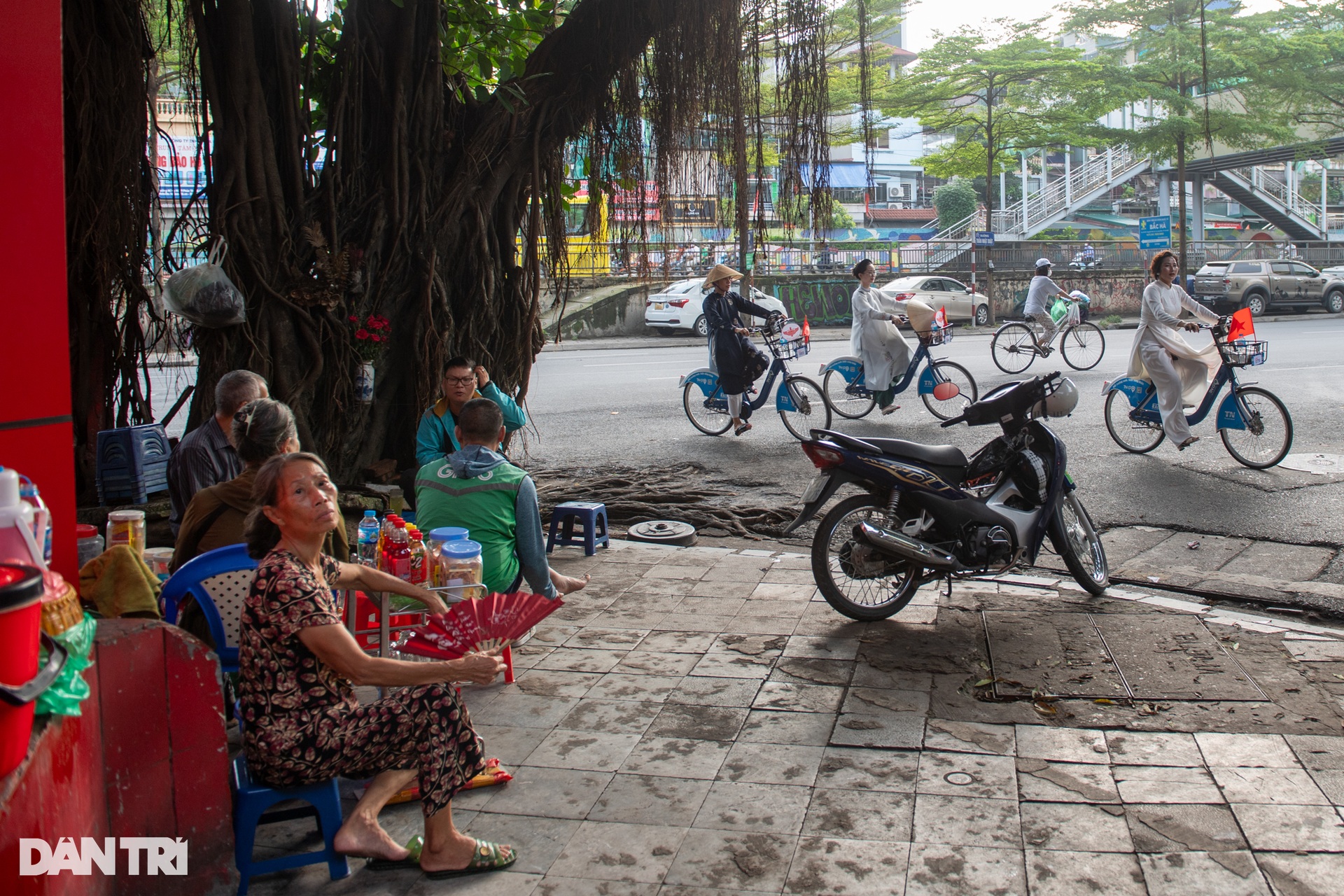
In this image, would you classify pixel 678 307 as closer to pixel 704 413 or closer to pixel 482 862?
pixel 704 413

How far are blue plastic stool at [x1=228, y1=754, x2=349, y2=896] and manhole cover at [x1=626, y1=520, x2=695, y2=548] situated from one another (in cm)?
405

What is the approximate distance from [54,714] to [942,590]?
4417 mm

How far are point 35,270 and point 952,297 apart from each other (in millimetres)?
26895

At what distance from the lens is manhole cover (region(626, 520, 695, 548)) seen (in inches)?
277

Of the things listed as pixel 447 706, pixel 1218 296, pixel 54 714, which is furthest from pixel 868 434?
pixel 1218 296

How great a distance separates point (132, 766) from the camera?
2.71 m

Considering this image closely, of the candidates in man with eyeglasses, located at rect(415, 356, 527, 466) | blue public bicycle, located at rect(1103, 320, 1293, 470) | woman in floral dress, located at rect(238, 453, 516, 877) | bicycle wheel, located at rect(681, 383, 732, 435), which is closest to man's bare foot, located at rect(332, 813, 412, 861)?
woman in floral dress, located at rect(238, 453, 516, 877)

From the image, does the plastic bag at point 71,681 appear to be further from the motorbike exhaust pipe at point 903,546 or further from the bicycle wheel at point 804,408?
the bicycle wheel at point 804,408

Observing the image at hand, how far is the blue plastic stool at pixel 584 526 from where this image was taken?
670 cm

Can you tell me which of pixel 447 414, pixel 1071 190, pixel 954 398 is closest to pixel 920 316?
pixel 954 398

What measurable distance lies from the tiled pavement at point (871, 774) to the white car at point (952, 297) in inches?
900

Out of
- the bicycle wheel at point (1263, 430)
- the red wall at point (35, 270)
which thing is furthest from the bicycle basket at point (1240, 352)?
the red wall at point (35, 270)

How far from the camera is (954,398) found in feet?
37.9

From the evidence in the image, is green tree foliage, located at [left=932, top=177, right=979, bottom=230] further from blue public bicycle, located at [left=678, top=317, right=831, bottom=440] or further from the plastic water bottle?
the plastic water bottle
